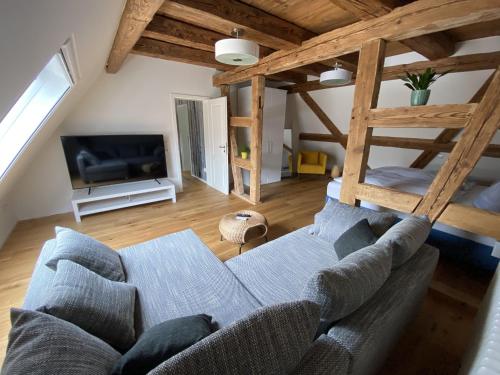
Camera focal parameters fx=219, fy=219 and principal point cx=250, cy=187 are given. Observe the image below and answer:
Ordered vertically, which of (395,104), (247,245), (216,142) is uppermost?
(395,104)

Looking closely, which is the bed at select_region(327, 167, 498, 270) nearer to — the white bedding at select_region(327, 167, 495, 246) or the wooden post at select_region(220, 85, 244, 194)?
the white bedding at select_region(327, 167, 495, 246)

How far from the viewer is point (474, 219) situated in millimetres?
1631

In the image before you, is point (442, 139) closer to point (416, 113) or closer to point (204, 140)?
point (416, 113)

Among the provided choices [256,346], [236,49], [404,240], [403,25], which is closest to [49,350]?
[256,346]

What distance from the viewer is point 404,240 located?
50.3 inches

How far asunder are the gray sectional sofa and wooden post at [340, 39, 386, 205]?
46 centimetres

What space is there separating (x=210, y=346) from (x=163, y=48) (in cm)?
374

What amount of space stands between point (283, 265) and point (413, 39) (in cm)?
288

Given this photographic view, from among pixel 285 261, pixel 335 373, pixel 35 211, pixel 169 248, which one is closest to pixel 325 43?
pixel 285 261

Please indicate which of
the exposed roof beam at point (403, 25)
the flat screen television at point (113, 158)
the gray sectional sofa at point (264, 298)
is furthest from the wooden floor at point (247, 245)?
the exposed roof beam at point (403, 25)

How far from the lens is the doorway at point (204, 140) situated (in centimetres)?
411

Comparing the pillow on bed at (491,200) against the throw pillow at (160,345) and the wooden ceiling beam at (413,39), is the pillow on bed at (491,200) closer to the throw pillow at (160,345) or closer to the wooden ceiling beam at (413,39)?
the wooden ceiling beam at (413,39)

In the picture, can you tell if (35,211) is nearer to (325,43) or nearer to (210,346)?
(210,346)

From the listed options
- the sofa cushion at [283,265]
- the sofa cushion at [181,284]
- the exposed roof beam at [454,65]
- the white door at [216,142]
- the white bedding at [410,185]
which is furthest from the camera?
the white door at [216,142]
